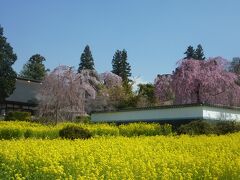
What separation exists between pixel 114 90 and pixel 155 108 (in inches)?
589

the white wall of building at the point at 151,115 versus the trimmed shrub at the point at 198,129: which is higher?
the white wall of building at the point at 151,115

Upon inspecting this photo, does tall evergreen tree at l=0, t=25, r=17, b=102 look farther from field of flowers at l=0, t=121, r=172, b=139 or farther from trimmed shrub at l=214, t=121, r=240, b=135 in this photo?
trimmed shrub at l=214, t=121, r=240, b=135

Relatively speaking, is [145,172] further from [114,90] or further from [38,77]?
[38,77]

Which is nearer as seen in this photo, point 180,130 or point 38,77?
point 180,130

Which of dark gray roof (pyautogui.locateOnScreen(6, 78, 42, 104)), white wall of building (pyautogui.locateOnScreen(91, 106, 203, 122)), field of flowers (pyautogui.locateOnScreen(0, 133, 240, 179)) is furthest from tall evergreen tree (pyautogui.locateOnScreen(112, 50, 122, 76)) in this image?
field of flowers (pyautogui.locateOnScreen(0, 133, 240, 179))

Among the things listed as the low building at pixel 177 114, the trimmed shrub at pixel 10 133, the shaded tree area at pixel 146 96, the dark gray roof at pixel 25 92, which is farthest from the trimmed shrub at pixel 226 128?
the dark gray roof at pixel 25 92

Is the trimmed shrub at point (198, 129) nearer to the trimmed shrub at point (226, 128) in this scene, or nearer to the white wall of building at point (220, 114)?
the trimmed shrub at point (226, 128)

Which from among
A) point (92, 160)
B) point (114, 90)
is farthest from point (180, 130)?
point (114, 90)

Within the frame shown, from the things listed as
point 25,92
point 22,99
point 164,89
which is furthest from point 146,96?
point 25,92

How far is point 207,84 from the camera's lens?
27875mm

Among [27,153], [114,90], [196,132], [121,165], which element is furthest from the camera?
[114,90]

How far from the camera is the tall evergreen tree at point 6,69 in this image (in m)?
34.3

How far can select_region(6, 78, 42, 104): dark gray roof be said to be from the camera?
128 feet

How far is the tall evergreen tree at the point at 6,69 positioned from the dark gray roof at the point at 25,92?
346cm
